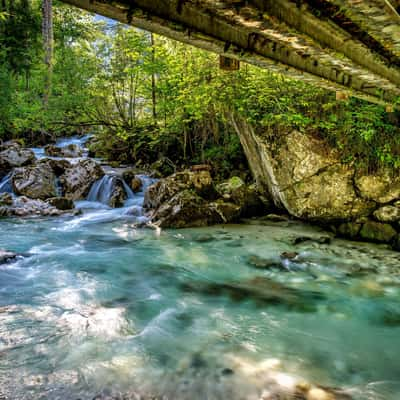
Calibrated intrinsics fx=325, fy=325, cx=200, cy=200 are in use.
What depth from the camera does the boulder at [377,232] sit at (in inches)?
263

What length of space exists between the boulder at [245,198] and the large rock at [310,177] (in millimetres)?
1331

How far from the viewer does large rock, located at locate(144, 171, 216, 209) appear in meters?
8.83

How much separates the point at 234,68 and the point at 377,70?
144 centimetres

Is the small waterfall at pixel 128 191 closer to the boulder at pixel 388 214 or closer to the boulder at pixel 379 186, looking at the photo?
the boulder at pixel 379 186

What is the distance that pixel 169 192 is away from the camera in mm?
8781

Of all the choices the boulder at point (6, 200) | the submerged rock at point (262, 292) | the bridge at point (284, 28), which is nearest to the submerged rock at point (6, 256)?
the submerged rock at point (262, 292)

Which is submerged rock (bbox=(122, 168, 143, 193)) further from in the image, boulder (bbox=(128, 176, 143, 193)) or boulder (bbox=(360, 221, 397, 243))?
boulder (bbox=(360, 221, 397, 243))

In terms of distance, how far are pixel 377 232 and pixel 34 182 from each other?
1006 centimetres

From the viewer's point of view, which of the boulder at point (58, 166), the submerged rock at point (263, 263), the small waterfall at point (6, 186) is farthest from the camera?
the boulder at point (58, 166)

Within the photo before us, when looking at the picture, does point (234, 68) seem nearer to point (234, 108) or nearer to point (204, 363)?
point (204, 363)

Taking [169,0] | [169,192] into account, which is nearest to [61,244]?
[169,192]

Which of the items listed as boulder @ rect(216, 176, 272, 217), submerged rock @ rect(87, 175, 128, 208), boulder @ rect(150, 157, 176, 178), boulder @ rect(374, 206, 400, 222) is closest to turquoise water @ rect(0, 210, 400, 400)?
boulder @ rect(374, 206, 400, 222)

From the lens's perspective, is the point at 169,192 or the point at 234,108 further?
the point at 169,192

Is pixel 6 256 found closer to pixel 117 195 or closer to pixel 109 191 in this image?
pixel 117 195
